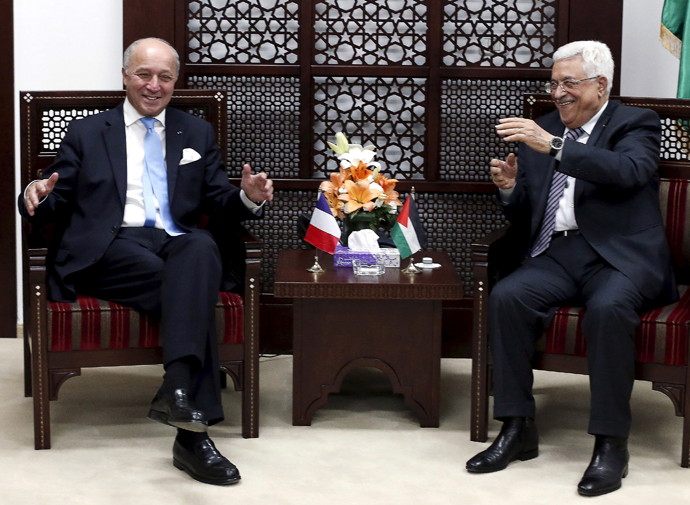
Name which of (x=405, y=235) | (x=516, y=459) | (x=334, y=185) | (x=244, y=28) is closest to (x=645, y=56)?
(x=405, y=235)

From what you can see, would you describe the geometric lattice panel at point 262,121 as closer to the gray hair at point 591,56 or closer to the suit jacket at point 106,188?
the suit jacket at point 106,188

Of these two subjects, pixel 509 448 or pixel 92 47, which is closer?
pixel 509 448

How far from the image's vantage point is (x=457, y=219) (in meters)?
4.45

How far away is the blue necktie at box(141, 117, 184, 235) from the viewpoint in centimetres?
358

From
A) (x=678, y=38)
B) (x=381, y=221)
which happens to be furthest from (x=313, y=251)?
(x=678, y=38)

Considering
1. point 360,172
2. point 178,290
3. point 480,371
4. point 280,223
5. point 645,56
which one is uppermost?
point 645,56

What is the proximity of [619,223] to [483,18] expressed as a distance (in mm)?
1449

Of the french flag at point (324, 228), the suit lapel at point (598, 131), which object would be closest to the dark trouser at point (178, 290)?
the french flag at point (324, 228)

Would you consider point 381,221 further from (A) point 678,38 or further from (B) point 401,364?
(A) point 678,38

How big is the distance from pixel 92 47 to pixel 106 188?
1246 mm

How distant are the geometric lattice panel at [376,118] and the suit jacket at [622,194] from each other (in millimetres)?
1006

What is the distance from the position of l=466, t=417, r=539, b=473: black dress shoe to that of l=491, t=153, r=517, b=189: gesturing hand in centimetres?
88

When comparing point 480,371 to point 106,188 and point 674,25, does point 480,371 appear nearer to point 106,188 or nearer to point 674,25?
point 106,188

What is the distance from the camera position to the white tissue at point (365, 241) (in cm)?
363
